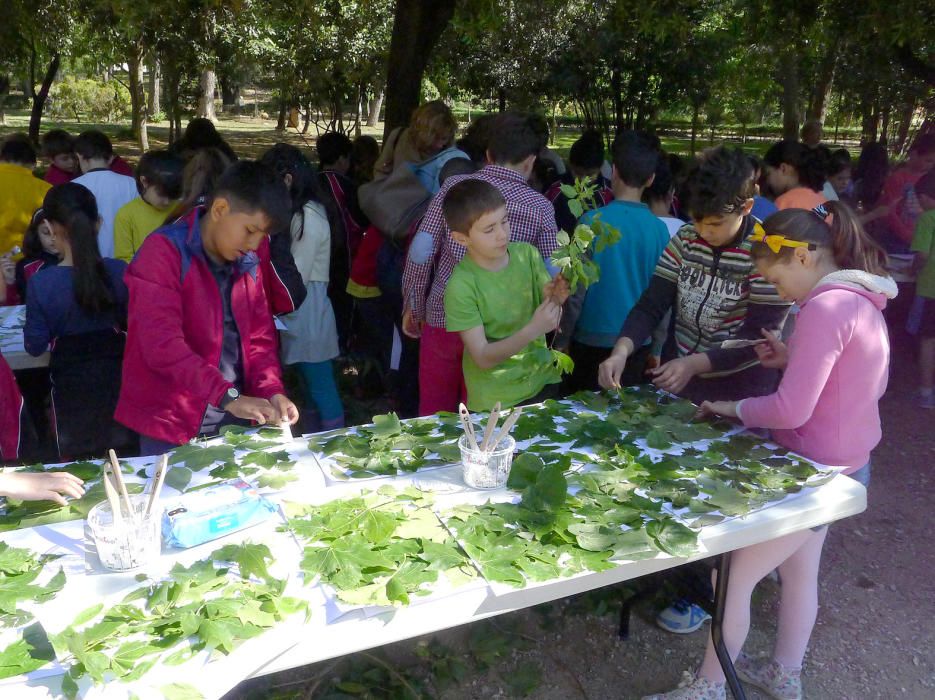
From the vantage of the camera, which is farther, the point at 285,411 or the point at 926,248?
the point at 926,248

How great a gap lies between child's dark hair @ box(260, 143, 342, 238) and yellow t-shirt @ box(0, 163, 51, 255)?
194cm

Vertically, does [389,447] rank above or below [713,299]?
below

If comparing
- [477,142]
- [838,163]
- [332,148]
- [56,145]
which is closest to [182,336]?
[332,148]

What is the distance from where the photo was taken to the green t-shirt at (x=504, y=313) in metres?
2.62

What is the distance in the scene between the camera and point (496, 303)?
2682mm

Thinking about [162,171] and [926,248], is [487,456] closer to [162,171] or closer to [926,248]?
[162,171]

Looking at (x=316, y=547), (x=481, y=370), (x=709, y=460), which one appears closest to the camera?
(x=316, y=547)

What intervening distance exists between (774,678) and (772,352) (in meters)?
1.01

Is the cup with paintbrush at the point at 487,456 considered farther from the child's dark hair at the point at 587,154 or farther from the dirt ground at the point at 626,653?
the child's dark hair at the point at 587,154

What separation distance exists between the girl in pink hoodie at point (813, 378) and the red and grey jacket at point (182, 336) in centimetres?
143

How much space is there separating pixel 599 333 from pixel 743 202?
1092 millimetres

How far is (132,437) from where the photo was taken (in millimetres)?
3023

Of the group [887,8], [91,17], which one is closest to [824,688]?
[887,8]

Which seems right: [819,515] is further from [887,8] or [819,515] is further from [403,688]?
[887,8]
